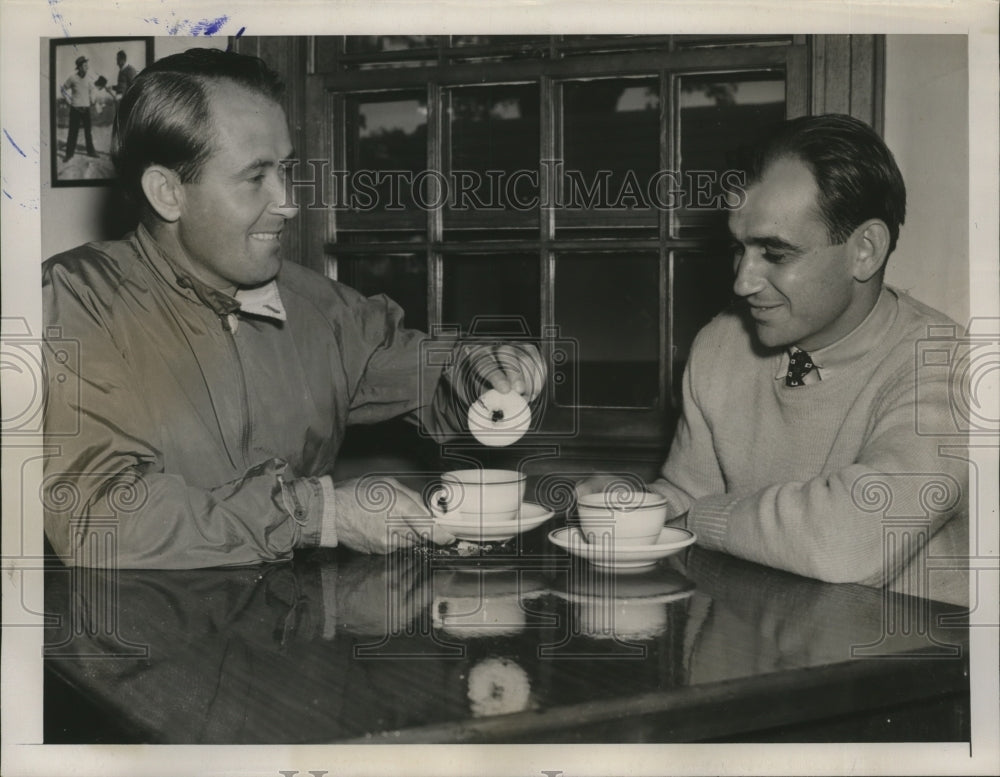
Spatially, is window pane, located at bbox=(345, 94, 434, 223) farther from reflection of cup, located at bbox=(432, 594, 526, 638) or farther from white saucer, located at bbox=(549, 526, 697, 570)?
reflection of cup, located at bbox=(432, 594, 526, 638)

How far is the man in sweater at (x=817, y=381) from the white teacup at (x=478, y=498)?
33 cm

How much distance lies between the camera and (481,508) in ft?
5.10

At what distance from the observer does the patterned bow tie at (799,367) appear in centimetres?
189

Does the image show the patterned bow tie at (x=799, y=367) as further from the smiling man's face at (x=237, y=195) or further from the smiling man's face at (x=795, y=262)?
the smiling man's face at (x=237, y=195)

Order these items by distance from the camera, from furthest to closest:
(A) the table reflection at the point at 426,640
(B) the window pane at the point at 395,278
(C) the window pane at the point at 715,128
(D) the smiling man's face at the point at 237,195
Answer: (B) the window pane at the point at 395,278, (C) the window pane at the point at 715,128, (D) the smiling man's face at the point at 237,195, (A) the table reflection at the point at 426,640

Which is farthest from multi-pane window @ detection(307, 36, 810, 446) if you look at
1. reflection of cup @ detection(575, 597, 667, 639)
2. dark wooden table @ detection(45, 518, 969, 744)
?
reflection of cup @ detection(575, 597, 667, 639)

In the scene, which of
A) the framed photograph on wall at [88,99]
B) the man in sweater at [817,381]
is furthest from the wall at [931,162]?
the framed photograph on wall at [88,99]

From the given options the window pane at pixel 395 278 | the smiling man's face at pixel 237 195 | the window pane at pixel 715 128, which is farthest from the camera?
the window pane at pixel 395 278

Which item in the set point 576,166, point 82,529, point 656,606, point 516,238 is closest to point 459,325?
point 516,238

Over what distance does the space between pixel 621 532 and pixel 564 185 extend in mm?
1189

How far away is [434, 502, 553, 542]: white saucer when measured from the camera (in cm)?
154

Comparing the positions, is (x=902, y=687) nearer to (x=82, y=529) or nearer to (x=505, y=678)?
(x=505, y=678)

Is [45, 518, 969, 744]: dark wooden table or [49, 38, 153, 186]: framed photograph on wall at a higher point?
[49, 38, 153, 186]: framed photograph on wall

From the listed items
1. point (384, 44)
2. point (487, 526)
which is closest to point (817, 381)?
point (487, 526)
